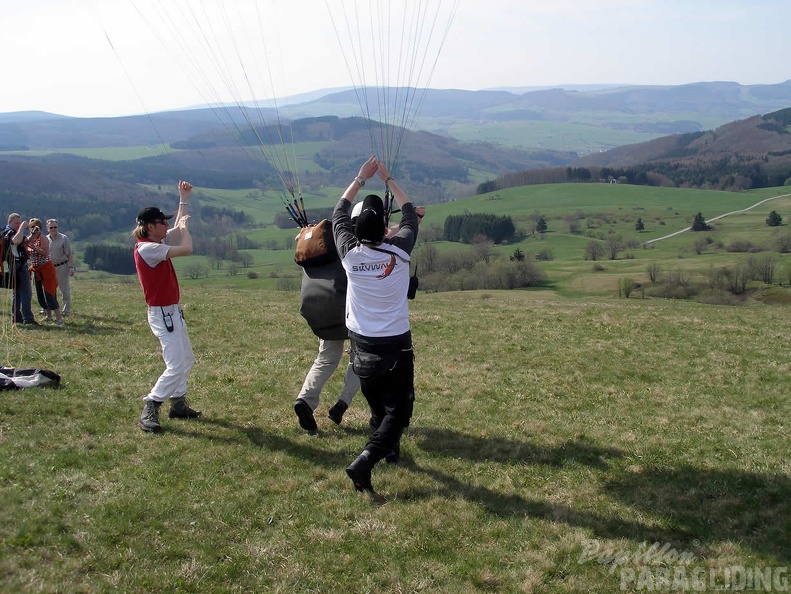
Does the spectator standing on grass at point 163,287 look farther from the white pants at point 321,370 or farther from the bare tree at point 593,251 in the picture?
the bare tree at point 593,251

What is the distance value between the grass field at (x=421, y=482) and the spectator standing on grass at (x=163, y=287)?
26.0 inches

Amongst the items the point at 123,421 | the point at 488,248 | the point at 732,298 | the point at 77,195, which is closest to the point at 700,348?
the point at 123,421

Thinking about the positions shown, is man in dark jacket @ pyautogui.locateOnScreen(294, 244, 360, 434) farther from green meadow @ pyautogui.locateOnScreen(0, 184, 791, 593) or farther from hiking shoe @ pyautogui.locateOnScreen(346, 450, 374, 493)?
hiking shoe @ pyautogui.locateOnScreen(346, 450, 374, 493)

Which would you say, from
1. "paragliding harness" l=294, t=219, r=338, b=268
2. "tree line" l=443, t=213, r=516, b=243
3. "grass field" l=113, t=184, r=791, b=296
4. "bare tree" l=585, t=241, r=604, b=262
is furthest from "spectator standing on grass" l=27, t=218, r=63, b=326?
"tree line" l=443, t=213, r=516, b=243

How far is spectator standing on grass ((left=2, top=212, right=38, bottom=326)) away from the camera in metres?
16.0

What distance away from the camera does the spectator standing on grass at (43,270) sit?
1667cm

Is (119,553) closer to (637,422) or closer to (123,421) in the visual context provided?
(123,421)

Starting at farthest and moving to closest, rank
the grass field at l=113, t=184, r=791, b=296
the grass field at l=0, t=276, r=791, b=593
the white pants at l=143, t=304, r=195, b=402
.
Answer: the grass field at l=113, t=184, r=791, b=296 → the white pants at l=143, t=304, r=195, b=402 → the grass field at l=0, t=276, r=791, b=593

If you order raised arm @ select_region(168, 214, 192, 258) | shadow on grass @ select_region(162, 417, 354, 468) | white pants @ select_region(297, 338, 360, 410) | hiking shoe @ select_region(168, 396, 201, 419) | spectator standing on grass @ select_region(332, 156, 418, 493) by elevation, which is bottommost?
shadow on grass @ select_region(162, 417, 354, 468)

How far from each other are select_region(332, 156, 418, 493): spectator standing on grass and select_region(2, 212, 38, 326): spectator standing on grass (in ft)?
40.6

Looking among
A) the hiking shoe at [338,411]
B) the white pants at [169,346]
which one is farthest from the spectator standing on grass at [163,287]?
the hiking shoe at [338,411]

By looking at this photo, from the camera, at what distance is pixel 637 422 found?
1001 cm

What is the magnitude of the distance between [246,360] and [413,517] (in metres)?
7.82

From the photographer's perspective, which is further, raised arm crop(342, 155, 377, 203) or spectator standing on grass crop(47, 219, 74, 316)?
spectator standing on grass crop(47, 219, 74, 316)
